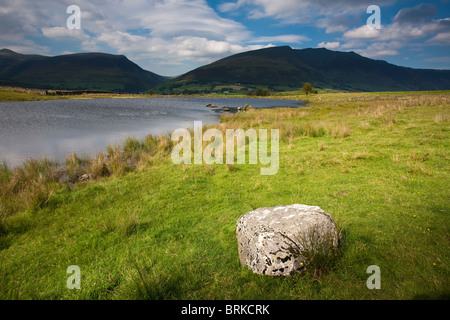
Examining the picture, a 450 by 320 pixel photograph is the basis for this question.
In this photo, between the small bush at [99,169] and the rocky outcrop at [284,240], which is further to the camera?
the small bush at [99,169]

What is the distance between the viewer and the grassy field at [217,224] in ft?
12.6

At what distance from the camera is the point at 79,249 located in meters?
5.46

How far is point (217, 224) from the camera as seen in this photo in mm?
6316

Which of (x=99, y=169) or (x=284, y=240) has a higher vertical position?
(x=284, y=240)

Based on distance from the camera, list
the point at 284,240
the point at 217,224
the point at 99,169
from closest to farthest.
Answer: the point at 284,240
the point at 217,224
the point at 99,169

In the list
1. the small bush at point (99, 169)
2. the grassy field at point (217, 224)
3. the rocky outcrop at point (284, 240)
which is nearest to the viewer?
the grassy field at point (217, 224)

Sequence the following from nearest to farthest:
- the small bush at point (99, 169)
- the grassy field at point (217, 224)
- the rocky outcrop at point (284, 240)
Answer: the grassy field at point (217, 224) < the rocky outcrop at point (284, 240) < the small bush at point (99, 169)

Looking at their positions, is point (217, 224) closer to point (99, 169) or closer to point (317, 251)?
point (317, 251)

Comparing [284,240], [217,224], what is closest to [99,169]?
[217,224]

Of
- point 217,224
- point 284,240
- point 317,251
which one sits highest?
point 284,240

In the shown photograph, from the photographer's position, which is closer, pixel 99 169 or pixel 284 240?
pixel 284 240

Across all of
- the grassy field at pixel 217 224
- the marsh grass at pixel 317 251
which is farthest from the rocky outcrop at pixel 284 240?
the grassy field at pixel 217 224

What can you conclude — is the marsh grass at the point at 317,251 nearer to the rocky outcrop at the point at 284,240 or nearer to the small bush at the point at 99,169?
the rocky outcrop at the point at 284,240
